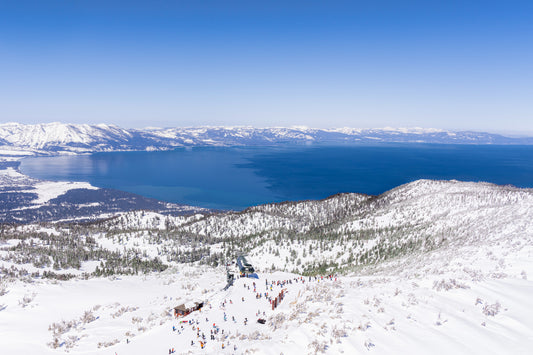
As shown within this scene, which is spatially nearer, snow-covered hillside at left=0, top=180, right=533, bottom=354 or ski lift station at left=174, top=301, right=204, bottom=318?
snow-covered hillside at left=0, top=180, right=533, bottom=354

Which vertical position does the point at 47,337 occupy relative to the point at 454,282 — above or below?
below

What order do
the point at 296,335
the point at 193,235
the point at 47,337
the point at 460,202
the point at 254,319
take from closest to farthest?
the point at 296,335 → the point at 47,337 → the point at 254,319 → the point at 460,202 → the point at 193,235

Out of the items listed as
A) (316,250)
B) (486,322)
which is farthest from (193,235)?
(486,322)

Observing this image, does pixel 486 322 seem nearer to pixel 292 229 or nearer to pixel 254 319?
pixel 254 319

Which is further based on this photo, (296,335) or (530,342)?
(296,335)

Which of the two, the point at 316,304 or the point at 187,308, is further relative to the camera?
the point at 187,308

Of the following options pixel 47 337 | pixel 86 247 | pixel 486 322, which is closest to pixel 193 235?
pixel 86 247


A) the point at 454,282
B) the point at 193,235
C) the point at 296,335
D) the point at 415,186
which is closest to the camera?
the point at 296,335

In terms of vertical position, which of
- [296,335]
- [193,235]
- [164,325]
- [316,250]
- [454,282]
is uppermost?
[454,282]

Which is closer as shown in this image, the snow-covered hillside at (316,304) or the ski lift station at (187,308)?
the snow-covered hillside at (316,304)

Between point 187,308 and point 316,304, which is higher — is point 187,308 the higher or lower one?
the lower one
